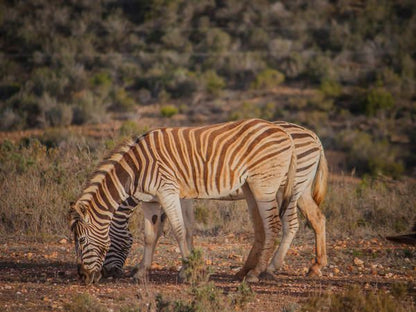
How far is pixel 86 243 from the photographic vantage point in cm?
765

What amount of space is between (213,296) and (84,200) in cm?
237

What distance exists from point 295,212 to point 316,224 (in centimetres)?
36

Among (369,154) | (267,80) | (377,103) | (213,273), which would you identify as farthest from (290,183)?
(267,80)

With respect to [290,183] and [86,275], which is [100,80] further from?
[86,275]

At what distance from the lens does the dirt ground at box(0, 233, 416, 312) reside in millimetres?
7012

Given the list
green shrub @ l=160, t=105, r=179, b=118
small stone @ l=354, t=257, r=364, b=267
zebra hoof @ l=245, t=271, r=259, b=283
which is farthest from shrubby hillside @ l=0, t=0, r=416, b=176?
zebra hoof @ l=245, t=271, r=259, b=283

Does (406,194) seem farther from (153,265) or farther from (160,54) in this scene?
(160,54)

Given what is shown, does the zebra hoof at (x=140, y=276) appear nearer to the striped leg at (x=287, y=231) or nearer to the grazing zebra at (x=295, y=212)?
the grazing zebra at (x=295, y=212)

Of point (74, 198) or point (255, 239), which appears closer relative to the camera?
point (255, 239)

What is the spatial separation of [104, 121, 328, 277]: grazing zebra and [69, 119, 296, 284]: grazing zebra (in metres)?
0.40

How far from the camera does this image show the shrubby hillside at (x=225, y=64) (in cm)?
2500

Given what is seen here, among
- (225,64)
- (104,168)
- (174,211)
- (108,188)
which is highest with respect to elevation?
(104,168)

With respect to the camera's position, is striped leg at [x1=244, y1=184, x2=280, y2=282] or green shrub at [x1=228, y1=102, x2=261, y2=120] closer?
striped leg at [x1=244, y1=184, x2=280, y2=282]

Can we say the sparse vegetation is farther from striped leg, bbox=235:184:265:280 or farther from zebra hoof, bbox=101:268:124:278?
zebra hoof, bbox=101:268:124:278
